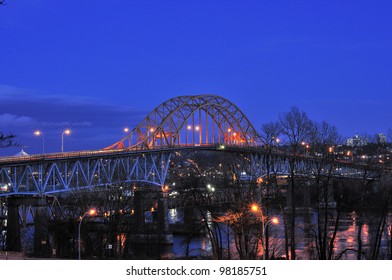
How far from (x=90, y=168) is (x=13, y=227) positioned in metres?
8.56

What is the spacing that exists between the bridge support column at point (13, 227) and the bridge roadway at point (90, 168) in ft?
2.89

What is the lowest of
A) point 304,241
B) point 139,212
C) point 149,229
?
point 304,241

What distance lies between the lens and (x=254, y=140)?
234 feet

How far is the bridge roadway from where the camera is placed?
3134 cm

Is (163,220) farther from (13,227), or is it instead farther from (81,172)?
(13,227)

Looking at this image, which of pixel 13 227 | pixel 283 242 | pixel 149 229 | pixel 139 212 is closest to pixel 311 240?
pixel 283 242

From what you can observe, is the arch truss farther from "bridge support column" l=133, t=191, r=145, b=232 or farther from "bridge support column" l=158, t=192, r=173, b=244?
"bridge support column" l=158, t=192, r=173, b=244

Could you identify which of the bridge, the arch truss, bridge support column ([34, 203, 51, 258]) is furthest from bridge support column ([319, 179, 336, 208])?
the arch truss

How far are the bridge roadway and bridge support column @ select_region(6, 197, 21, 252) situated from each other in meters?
0.88

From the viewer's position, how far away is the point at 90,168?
37.9 meters

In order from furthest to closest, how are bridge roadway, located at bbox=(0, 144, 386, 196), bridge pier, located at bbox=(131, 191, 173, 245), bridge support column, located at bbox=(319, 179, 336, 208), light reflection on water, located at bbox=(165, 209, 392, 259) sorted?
1. bridge pier, located at bbox=(131, 191, 173, 245)
2. bridge roadway, located at bbox=(0, 144, 386, 196)
3. light reflection on water, located at bbox=(165, 209, 392, 259)
4. bridge support column, located at bbox=(319, 179, 336, 208)

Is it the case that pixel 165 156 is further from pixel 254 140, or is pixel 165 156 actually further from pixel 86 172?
pixel 254 140
